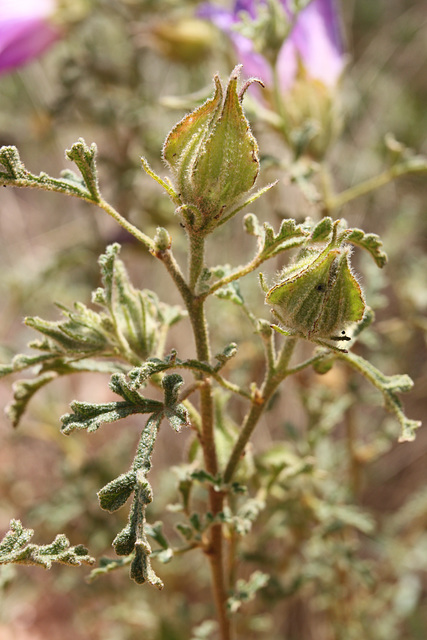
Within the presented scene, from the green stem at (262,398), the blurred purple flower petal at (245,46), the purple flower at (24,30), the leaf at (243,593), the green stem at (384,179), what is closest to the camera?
the green stem at (262,398)

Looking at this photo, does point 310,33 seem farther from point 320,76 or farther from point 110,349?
point 110,349

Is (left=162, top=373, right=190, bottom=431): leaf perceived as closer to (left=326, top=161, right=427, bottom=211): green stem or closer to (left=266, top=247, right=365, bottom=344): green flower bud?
(left=266, top=247, right=365, bottom=344): green flower bud

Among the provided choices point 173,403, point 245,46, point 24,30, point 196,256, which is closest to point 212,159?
point 196,256

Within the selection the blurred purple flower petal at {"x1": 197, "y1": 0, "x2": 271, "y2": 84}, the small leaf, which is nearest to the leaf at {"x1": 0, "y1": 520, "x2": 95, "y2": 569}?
the small leaf

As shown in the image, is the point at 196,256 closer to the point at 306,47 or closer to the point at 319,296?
the point at 319,296

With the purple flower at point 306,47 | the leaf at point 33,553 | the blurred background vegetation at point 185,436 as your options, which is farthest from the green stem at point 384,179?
the leaf at point 33,553

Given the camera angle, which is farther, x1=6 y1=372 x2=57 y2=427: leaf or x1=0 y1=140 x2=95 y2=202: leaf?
x1=6 y1=372 x2=57 y2=427: leaf

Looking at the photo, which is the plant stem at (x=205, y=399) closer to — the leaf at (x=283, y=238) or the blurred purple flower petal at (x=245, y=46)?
the leaf at (x=283, y=238)
